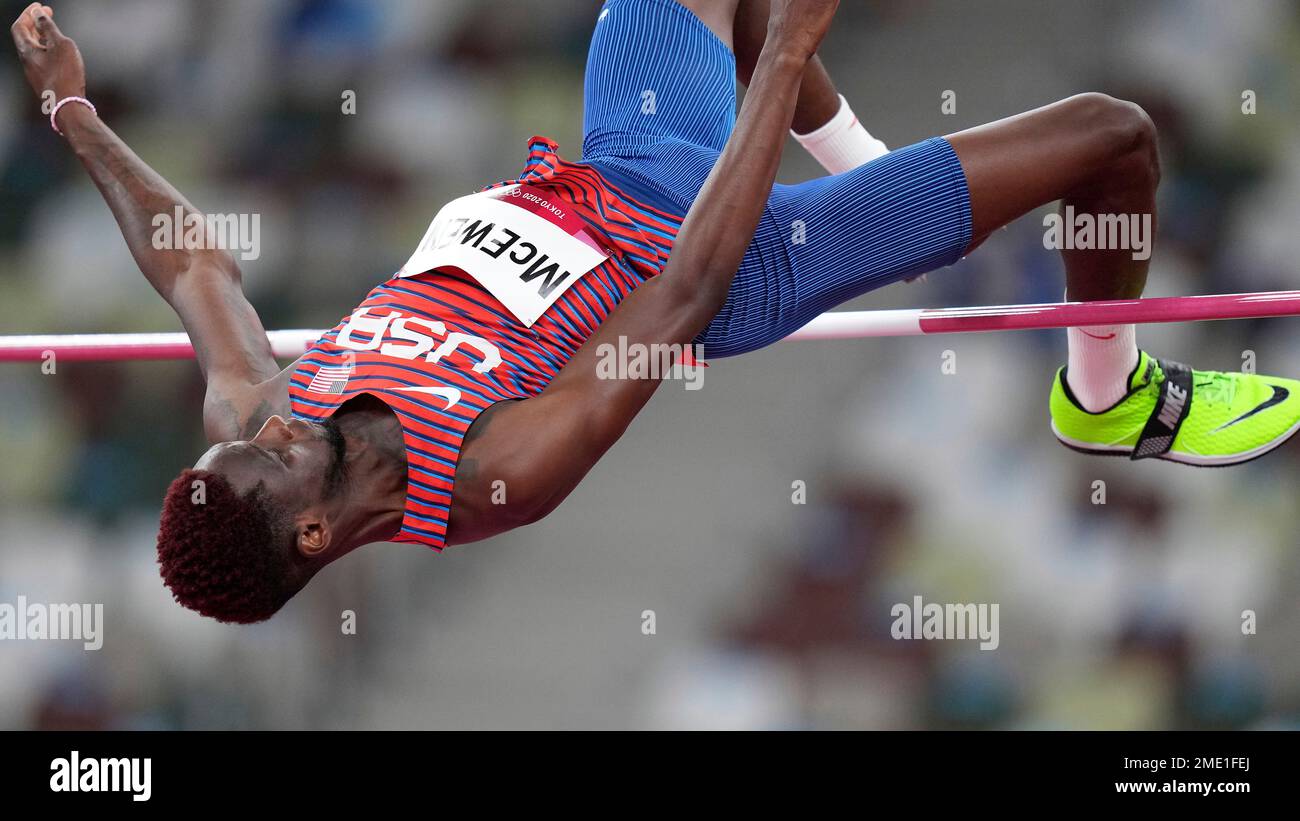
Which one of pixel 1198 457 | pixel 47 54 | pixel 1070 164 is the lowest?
pixel 1198 457

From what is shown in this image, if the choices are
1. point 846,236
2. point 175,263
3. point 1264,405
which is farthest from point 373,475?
point 1264,405

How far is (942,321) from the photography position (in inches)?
83.1

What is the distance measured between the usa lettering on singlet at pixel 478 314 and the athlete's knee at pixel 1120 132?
61 cm

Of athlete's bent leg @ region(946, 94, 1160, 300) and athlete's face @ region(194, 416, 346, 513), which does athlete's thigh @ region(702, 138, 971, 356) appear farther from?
athlete's face @ region(194, 416, 346, 513)

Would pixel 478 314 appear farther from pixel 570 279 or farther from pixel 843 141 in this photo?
pixel 843 141

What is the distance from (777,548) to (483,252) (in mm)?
2030

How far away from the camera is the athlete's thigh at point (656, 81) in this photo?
1.89 meters

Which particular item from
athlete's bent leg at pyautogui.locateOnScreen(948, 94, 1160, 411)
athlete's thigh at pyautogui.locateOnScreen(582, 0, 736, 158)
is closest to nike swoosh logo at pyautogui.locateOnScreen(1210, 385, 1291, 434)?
athlete's bent leg at pyautogui.locateOnScreen(948, 94, 1160, 411)

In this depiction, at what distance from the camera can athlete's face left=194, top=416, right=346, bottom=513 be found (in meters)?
1.39

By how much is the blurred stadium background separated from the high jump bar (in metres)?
1.33

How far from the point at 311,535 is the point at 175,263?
653 mm

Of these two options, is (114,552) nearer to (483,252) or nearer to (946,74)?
(483,252)

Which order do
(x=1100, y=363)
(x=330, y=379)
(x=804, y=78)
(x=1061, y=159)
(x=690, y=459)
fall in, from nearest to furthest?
(x=330, y=379) → (x=1061, y=159) → (x=1100, y=363) → (x=804, y=78) → (x=690, y=459)

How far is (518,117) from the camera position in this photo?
Answer: 3617mm
